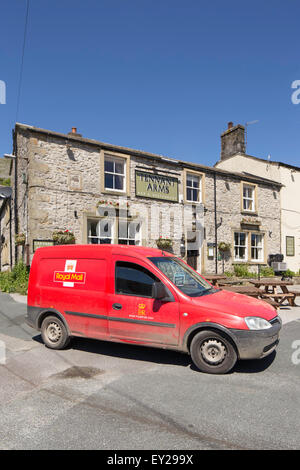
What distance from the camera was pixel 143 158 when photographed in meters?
15.6

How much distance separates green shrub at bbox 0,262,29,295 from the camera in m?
12.7

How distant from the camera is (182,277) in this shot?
209 inches

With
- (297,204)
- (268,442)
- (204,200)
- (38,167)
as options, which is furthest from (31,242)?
(297,204)

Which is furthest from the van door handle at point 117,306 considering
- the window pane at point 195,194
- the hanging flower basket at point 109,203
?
the window pane at point 195,194

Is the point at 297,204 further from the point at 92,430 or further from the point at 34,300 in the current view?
the point at 92,430

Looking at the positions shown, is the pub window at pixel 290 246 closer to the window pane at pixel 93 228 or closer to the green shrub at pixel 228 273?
the green shrub at pixel 228 273

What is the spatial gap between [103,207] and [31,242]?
3.51 m

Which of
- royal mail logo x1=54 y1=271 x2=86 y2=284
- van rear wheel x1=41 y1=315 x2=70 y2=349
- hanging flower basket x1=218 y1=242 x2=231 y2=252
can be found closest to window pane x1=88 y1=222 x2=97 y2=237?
hanging flower basket x1=218 y1=242 x2=231 y2=252

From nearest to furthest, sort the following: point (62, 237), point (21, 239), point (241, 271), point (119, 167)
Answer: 1. point (62, 237)
2. point (21, 239)
3. point (119, 167)
4. point (241, 271)

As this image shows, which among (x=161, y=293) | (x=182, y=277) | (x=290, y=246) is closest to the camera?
(x=161, y=293)

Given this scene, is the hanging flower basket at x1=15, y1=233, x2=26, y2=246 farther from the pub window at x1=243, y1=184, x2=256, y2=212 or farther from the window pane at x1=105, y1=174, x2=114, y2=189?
the pub window at x1=243, y1=184, x2=256, y2=212

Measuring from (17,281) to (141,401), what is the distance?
11041 millimetres

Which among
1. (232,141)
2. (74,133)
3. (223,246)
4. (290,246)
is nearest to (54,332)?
(74,133)

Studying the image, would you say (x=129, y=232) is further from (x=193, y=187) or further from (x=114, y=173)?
(x=193, y=187)
